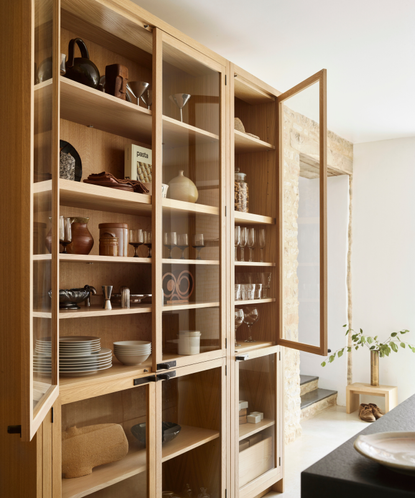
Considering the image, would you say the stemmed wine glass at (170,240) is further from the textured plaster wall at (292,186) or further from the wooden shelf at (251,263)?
the textured plaster wall at (292,186)

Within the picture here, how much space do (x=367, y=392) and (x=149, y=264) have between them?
3599mm

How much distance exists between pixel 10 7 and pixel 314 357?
16.5 ft

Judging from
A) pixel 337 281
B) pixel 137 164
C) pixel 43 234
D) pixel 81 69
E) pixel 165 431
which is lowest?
pixel 165 431

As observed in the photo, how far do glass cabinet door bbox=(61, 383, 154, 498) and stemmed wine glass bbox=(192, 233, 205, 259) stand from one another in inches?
29.1

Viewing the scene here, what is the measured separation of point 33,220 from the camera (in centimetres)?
129

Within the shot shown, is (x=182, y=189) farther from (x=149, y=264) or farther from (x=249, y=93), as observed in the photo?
(x=249, y=93)

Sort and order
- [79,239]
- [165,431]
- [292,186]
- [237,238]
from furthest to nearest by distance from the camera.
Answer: [292,186] < [237,238] < [165,431] < [79,239]

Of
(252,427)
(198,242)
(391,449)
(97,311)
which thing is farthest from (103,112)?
(252,427)

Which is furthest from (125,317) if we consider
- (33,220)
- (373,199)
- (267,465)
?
(373,199)

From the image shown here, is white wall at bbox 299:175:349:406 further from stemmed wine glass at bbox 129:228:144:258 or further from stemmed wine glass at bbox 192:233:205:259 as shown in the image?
stemmed wine glass at bbox 129:228:144:258

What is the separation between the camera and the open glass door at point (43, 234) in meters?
1.26

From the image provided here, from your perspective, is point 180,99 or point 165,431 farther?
point 180,99

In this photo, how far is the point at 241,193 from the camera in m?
3.02

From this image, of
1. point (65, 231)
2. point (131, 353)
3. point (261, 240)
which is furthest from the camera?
point (261, 240)
